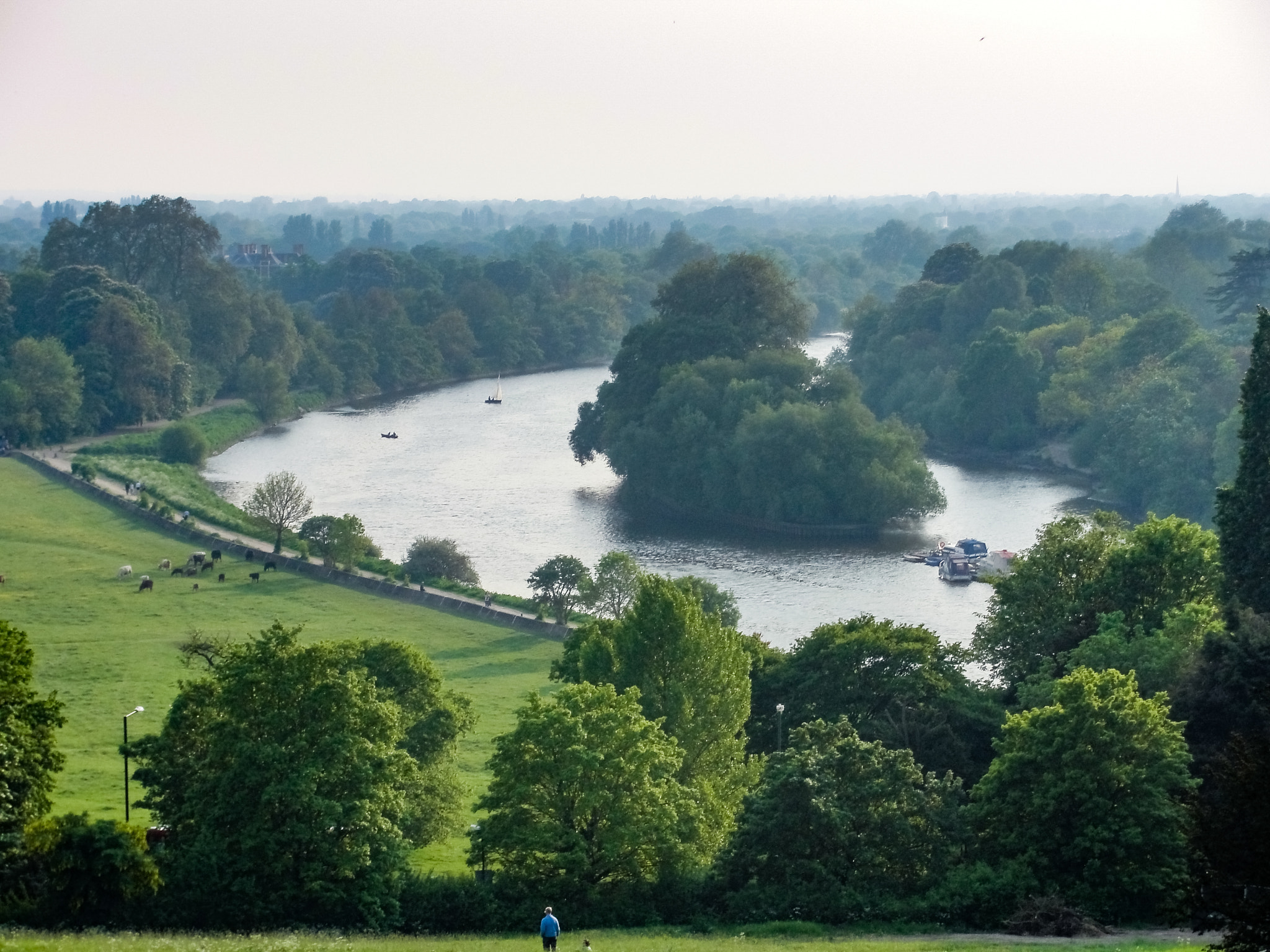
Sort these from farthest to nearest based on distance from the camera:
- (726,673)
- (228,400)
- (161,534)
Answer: (228,400) → (161,534) → (726,673)

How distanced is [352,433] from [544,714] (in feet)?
211

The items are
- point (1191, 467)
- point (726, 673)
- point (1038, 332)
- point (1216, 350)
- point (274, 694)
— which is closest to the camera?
point (274, 694)

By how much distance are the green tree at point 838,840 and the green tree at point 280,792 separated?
15.9 feet

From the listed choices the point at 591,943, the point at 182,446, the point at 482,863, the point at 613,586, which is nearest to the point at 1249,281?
the point at 182,446

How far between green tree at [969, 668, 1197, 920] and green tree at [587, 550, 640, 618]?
72.3ft

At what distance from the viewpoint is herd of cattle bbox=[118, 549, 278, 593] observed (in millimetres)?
48406

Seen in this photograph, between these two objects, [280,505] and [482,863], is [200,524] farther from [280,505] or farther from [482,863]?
[482,863]

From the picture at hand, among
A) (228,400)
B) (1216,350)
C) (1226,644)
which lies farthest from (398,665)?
(228,400)

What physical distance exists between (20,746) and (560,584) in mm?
24720

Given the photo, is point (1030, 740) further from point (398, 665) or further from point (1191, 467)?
point (1191, 467)

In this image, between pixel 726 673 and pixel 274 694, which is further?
pixel 726 673

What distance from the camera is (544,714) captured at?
899 inches

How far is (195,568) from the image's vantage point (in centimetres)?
5116

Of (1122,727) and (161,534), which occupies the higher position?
(1122,727)
